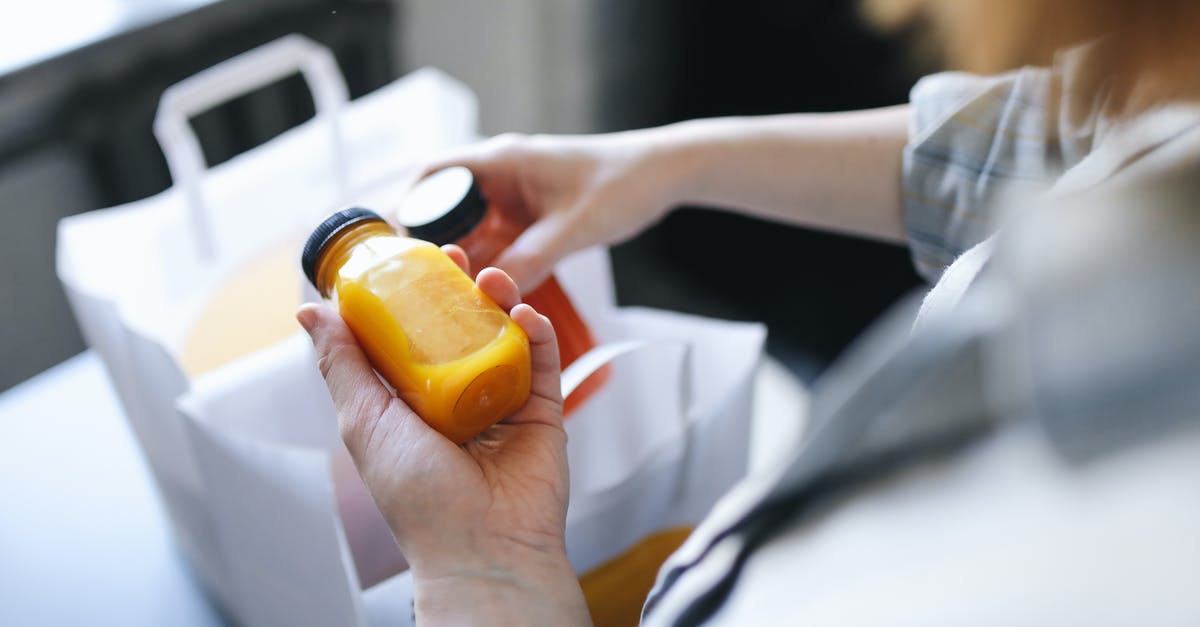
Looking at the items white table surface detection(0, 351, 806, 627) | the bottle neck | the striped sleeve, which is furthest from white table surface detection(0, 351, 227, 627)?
the striped sleeve

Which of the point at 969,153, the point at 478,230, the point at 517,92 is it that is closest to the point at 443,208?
the point at 478,230

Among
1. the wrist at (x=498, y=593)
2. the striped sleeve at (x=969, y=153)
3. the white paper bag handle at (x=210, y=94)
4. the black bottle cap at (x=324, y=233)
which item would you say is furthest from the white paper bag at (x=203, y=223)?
the striped sleeve at (x=969, y=153)

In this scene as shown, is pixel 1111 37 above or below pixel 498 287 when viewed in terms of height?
above

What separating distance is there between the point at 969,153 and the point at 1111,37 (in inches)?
10.9

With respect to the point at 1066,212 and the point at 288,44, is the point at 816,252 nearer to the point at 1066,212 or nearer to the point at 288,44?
the point at 288,44

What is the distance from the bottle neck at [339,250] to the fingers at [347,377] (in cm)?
3

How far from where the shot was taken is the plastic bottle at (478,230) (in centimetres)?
52

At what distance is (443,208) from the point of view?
0.52 m

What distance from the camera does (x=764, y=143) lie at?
633 millimetres

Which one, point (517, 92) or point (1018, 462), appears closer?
point (1018, 462)

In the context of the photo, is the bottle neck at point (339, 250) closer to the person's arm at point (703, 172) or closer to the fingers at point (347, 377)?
the fingers at point (347, 377)

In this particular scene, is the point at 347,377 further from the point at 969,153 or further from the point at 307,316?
the point at 969,153

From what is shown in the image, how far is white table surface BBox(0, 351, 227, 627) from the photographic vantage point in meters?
0.58

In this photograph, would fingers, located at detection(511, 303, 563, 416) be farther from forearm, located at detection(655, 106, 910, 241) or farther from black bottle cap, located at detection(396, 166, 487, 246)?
forearm, located at detection(655, 106, 910, 241)
